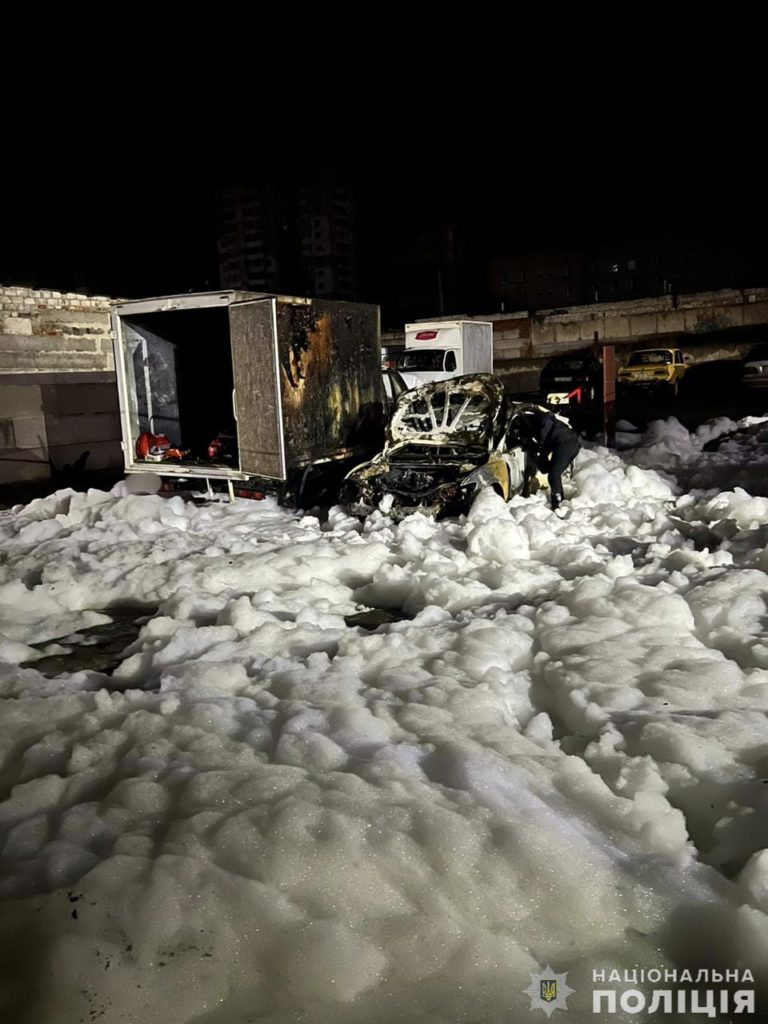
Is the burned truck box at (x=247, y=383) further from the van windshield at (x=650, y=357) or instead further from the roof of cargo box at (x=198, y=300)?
the van windshield at (x=650, y=357)

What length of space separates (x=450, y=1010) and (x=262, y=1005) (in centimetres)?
60

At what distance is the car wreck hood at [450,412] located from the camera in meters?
9.55

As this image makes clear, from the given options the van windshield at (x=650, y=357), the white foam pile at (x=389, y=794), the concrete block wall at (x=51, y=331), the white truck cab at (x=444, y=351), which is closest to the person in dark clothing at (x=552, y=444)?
the white foam pile at (x=389, y=794)

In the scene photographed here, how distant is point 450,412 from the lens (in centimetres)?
987

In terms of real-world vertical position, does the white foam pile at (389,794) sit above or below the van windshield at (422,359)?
below

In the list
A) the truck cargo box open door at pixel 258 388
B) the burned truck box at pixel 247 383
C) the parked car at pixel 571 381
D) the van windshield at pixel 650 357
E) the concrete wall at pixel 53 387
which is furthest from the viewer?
the van windshield at pixel 650 357

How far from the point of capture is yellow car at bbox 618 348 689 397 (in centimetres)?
2227

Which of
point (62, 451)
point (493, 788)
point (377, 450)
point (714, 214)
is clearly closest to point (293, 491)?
point (377, 450)

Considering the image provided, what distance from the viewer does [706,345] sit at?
24.7 metres

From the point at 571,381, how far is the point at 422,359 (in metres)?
4.30

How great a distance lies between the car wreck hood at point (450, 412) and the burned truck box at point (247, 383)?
1.04m

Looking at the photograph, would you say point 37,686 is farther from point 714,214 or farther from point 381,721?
point 714,214

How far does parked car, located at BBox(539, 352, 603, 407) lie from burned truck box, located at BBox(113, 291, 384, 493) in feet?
24.9

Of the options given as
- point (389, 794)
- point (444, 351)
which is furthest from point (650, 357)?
point (389, 794)
